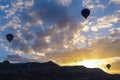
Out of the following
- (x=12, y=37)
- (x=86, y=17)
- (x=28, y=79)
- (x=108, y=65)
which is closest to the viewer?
(x=86, y=17)

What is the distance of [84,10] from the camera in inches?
2790

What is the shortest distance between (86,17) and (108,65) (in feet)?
177

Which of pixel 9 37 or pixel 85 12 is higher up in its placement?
pixel 85 12

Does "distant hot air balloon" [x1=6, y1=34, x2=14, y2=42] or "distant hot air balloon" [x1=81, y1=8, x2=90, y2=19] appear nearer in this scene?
"distant hot air balloon" [x1=81, y1=8, x2=90, y2=19]

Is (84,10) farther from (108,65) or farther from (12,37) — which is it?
→ (108,65)

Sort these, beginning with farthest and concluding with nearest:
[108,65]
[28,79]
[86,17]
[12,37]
Answer: [28,79] < [108,65] < [12,37] < [86,17]

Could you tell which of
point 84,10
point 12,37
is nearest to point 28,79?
point 12,37

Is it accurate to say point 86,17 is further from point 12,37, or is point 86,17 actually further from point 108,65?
point 108,65

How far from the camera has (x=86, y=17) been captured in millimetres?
68438

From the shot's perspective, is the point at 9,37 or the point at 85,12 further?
the point at 9,37

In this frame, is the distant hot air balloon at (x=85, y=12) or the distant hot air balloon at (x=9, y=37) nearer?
the distant hot air balloon at (x=85, y=12)

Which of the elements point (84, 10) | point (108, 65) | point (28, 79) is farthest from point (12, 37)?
point (28, 79)

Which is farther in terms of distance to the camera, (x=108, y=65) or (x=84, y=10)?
(x=108, y=65)

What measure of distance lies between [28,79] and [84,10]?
132645 millimetres
